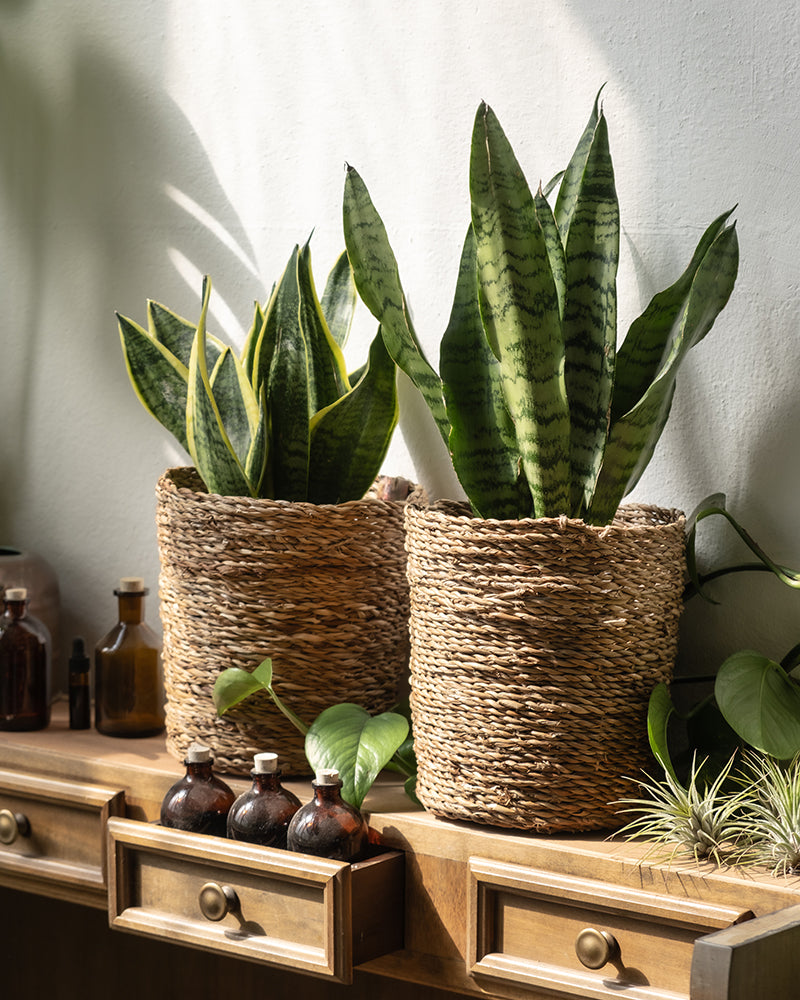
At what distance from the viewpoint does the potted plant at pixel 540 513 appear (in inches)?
35.1

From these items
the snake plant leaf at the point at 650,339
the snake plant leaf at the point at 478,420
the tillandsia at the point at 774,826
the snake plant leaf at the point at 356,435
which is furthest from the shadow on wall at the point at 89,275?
the tillandsia at the point at 774,826

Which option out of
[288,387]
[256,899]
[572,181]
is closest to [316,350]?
[288,387]

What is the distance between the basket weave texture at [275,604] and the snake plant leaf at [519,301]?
240mm

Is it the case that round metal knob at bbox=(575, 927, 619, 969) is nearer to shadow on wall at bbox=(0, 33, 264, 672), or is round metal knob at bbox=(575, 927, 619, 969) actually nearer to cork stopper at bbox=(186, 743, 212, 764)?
cork stopper at bbox=(186, 743, 212, 764)

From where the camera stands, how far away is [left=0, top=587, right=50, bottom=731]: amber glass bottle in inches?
49.4

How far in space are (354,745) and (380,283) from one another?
40cm

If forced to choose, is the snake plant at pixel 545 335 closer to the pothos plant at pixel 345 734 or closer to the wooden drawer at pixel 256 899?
the pothos plant at pixel 345 734

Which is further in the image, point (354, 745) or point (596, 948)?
point (354, 745)

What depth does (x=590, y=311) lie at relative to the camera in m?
0.95

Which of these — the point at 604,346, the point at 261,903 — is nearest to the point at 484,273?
the point at 604,346

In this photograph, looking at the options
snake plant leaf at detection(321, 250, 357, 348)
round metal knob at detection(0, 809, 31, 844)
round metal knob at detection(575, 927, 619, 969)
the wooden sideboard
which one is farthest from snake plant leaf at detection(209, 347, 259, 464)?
round metal knob at detection(575, 927, 619, 969)

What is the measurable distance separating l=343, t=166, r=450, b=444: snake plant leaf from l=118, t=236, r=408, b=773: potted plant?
128mm

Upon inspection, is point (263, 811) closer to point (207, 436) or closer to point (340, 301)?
point (207, 436)

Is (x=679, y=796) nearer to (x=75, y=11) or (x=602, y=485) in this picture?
(x=602, y=485)
